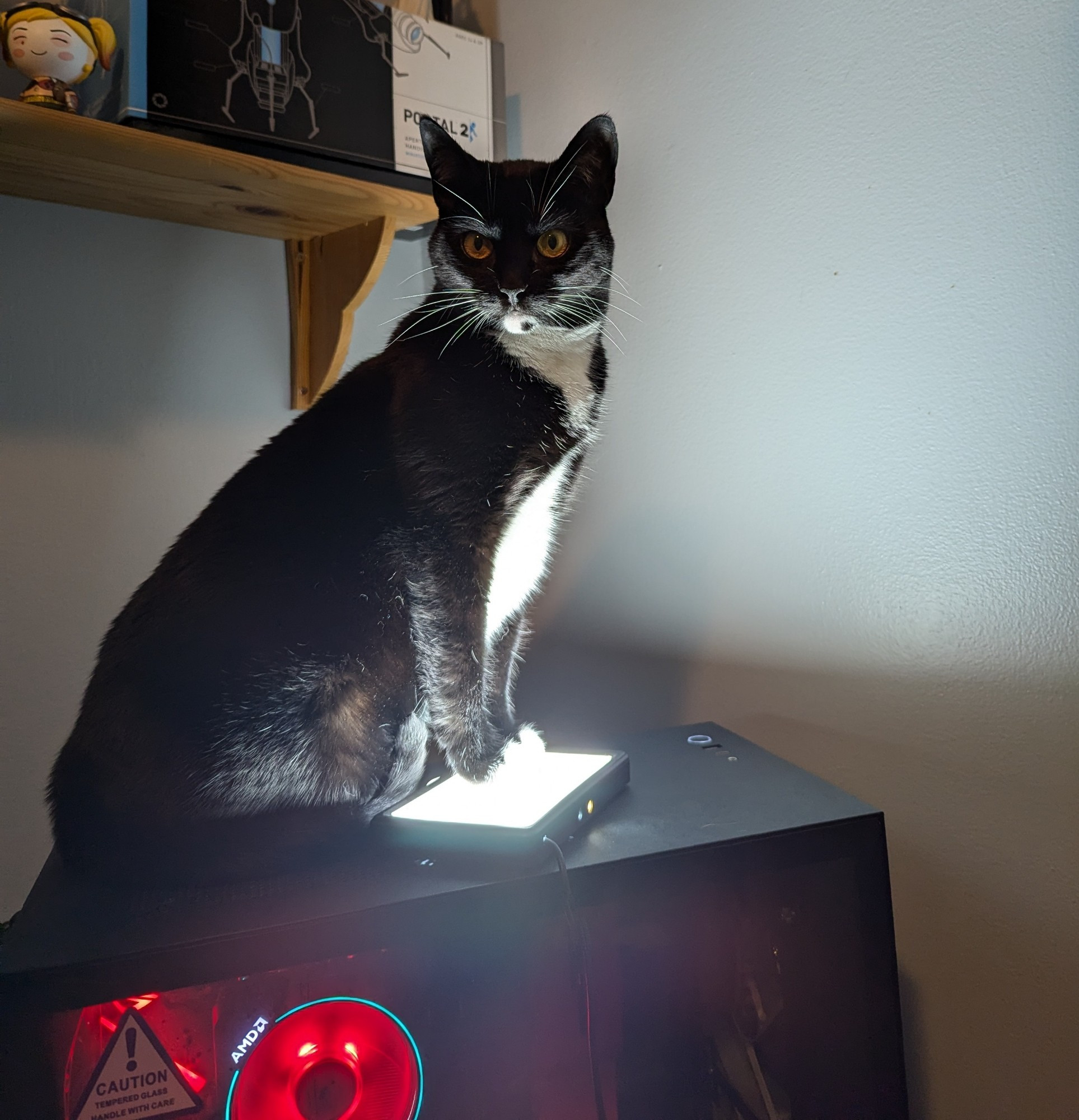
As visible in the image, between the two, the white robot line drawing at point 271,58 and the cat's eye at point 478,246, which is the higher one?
the white robot line drawing at point 271,58

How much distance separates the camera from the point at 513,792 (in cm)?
Answer: 75

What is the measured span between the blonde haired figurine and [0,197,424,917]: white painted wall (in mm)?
263

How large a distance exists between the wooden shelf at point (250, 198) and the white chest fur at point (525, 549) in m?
0.48

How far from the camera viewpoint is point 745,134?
101 cm

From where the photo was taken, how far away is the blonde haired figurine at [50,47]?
859mm

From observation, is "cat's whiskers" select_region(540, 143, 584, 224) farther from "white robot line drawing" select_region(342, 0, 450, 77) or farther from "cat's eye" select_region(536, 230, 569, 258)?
"white robot line drawing" select_region(342, 0, 450, 77)

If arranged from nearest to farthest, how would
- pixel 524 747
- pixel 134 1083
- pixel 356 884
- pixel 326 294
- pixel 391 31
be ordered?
pixel 134 1083 → pixel 356 884 → pixel 524 747 → pixel 391 31 → pixel 326 294

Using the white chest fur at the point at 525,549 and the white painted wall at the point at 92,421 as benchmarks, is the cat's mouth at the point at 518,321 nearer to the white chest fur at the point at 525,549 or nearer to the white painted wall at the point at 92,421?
the white chest fur at the point at 525,549

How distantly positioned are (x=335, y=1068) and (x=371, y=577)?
0.38m

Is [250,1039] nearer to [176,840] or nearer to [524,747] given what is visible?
[176,840]

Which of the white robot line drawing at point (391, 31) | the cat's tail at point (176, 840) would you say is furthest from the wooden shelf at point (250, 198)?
the cat's tail at point (176, 840)

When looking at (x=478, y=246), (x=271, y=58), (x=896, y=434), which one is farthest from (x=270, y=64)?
(x=896, y=434)

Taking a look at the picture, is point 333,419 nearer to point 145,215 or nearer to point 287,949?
point 287,949

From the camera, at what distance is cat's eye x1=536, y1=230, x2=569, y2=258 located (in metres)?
0.80
